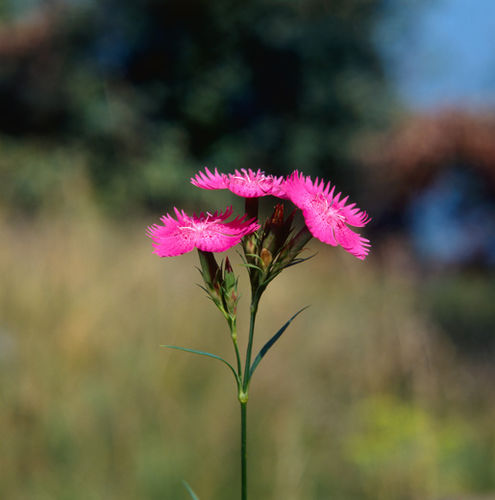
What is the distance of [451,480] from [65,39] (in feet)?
24.2

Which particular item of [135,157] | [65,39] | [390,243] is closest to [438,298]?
[390,243]

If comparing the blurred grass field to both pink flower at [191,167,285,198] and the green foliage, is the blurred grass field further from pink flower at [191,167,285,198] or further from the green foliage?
the green foliage

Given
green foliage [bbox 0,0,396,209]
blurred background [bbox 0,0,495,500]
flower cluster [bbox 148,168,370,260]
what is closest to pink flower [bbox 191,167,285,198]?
flower cluster [bbox 148,168,370,260]

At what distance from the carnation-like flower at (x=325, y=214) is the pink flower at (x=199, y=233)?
36 millimetres

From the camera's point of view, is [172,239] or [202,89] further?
[202,89]

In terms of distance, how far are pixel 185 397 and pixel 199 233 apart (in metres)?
2.02

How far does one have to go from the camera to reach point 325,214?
42 cm

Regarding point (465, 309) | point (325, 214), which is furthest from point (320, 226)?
point (465, 309)

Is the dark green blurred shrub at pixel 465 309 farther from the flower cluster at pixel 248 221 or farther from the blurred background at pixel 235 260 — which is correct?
the flower cluster at pixel 248 221

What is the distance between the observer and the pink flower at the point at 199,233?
1.32ft

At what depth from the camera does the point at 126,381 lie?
2.27 metres

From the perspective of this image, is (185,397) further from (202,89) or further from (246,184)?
(202,89)

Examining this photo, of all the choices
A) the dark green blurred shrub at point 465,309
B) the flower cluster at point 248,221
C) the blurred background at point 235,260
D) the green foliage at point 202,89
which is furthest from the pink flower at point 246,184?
the green foliage at point 202,89

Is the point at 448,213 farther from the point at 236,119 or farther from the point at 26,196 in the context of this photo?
the point at 26,196
